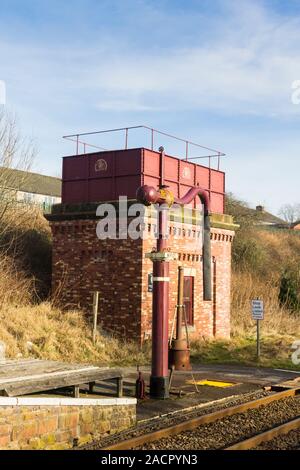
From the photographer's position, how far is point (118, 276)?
1716 cm

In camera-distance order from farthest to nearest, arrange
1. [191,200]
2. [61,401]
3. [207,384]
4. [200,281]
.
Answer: [200,281] → [207,384] → [191,200] → [61,401]

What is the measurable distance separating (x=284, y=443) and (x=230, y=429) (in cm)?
95

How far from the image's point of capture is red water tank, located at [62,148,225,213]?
56.2 ft

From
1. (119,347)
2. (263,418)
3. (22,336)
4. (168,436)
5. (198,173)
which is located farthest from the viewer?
(198,173)

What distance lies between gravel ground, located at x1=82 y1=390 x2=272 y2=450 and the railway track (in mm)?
319

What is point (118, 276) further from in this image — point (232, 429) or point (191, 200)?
point (232, 429)

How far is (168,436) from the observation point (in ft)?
26.2

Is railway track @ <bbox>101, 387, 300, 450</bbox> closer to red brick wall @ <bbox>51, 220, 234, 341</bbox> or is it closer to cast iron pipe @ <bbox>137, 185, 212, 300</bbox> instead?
cast iron pipe @ <bbox>137, 185, 212, 300</bbox>

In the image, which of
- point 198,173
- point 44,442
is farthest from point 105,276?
point 44,442

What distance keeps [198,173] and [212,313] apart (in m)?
4.61

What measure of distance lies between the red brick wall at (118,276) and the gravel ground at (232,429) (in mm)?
6700

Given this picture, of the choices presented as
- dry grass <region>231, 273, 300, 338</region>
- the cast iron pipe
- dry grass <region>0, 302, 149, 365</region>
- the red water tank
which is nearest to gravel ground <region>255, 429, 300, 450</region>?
the cast iron pipe

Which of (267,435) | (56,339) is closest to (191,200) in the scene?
(267,435)

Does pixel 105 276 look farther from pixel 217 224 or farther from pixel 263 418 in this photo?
pixel 263 418
